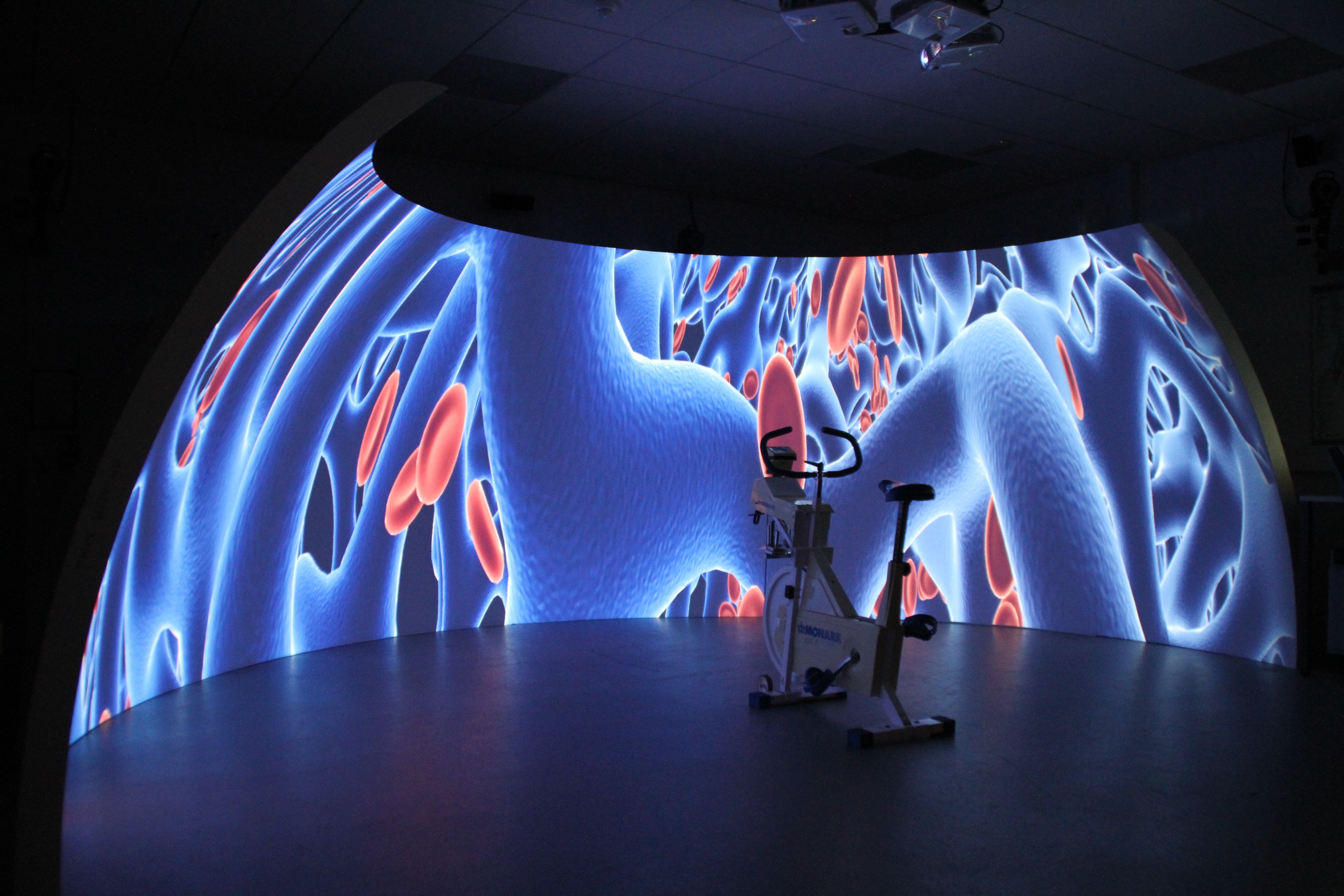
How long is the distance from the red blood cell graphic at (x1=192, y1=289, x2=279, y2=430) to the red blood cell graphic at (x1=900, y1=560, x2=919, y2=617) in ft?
14.1

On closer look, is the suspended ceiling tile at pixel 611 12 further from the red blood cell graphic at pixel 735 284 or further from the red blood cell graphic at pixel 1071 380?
the red blood cell graphic at pixel 1071 380

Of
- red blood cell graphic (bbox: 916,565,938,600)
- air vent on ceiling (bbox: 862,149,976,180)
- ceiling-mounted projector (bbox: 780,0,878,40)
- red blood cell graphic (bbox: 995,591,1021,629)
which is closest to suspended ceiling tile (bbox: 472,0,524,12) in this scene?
A: ceiling-mounted projector (bbox: 780,0,878,40)

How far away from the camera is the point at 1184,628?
571 cm

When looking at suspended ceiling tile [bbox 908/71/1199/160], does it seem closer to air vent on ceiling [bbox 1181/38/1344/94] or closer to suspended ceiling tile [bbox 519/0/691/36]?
air vent on ceiling [bbox 1181/38/1344/94]

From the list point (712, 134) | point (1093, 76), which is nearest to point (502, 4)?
point (712, 134)

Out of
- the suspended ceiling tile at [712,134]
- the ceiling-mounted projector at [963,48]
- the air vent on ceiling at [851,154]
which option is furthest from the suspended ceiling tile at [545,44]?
the air vent on ceiling at [851,154]

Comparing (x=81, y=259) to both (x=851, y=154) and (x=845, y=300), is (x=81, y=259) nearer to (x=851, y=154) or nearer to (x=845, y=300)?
(x=845, y=300)

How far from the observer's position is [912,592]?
21.3ft

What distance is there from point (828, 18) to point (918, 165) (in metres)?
3.11

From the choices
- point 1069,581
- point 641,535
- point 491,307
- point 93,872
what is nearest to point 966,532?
point 1069,581

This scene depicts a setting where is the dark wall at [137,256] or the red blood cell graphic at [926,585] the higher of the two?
the dark wall at [137,256]

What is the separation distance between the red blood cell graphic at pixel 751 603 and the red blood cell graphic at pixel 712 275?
206 cm

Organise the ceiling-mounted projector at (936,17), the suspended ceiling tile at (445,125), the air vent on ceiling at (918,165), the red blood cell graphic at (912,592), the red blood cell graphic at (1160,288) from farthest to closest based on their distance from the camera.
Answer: the air vent on ceiling at (918,165)
the red blood cell graphic at (912,592)
the suspended ceiling tile at (445,125)
the red blood cell graphic at (1160,288)
the ceiling-mounted projector at (936,17)

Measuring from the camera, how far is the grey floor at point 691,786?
244 centimetres
